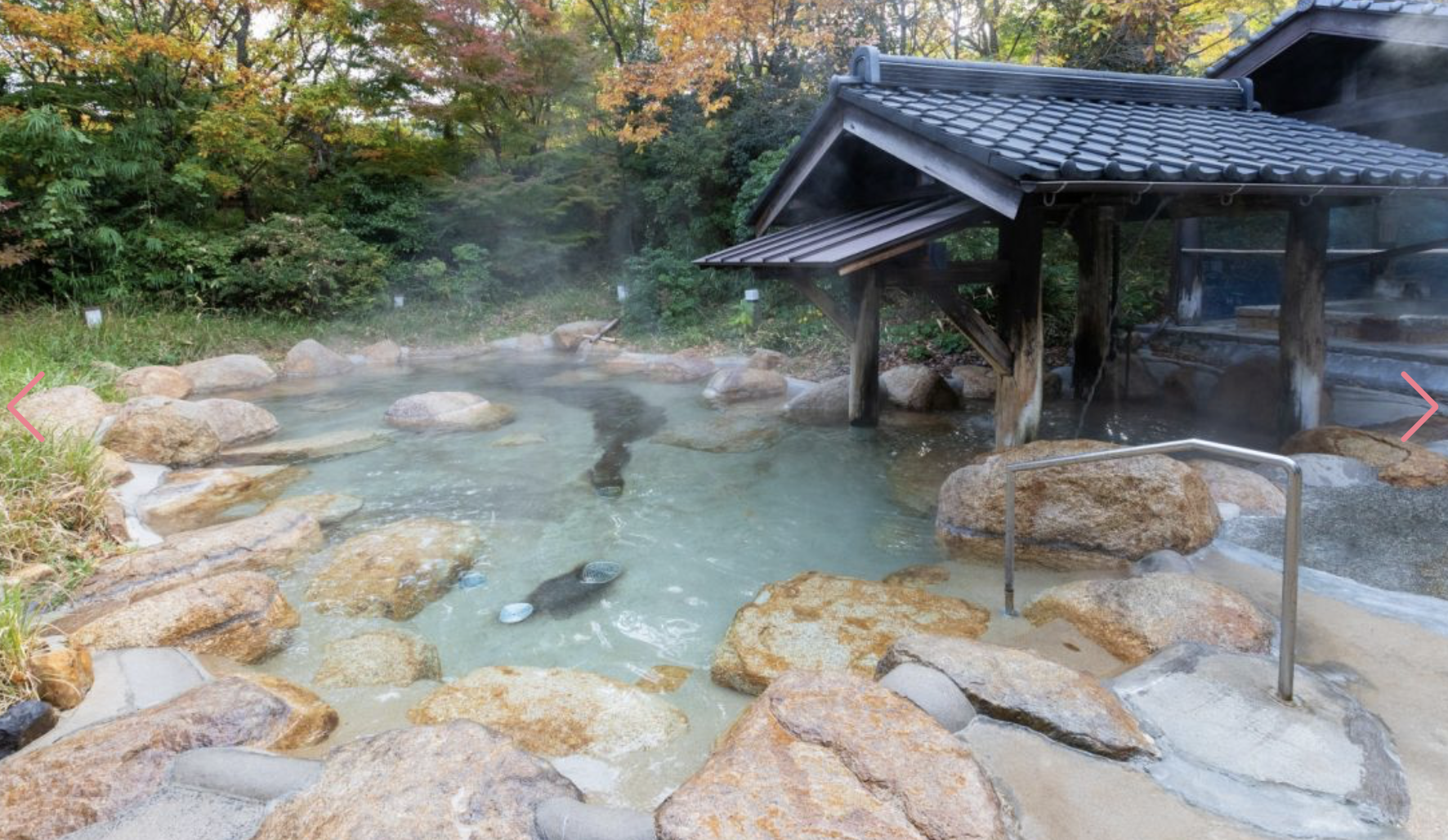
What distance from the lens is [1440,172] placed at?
4.77 meters

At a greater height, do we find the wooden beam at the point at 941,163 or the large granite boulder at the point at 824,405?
the wooden beam at the point at 941,163

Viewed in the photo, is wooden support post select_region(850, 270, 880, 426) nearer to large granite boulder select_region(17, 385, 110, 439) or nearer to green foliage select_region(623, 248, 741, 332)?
large granite boulder select_region(17, 385, 110, 439)

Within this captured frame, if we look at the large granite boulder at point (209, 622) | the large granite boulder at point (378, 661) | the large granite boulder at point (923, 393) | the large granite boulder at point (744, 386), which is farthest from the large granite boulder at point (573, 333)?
the large granite boulder at point (378, 661)

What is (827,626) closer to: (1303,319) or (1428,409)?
(1303,319)

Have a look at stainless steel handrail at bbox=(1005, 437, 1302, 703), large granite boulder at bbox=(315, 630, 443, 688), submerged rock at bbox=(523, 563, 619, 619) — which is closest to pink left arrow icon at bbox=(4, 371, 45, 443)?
large granite boulder at bbox=(315, 630, 443, 688)

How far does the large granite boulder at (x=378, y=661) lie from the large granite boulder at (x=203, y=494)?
8.51 ft

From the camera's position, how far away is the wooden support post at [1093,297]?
7.64 metres

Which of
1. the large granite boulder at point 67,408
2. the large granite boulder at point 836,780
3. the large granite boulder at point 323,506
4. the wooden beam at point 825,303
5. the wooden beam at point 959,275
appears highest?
the wooden beam at point 959,275

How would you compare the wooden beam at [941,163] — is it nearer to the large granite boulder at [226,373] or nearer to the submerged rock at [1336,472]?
the submerged rock at [1336,472]

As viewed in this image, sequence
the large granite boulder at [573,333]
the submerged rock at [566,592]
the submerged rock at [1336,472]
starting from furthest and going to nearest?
1. the large granite boulder at [573,333]
2. the submerged rock at [1336,472]
3. the submerged rock at [566,592]

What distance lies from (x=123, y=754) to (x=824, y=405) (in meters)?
6.89

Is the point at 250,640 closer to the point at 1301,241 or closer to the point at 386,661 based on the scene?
the point at 386,661

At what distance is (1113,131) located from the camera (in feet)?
16.0

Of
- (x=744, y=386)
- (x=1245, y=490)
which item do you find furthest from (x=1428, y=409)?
(x=744, y=386)
